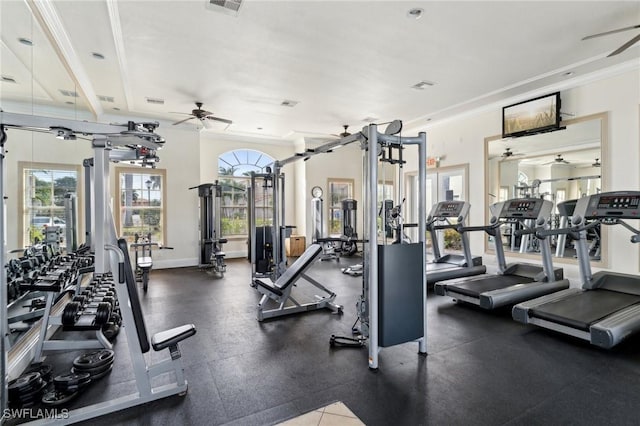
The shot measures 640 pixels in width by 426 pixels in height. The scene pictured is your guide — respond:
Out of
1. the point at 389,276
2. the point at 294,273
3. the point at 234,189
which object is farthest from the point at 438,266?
the point at 234,189

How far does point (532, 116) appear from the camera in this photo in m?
5.42

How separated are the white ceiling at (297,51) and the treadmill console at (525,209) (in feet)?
6.17

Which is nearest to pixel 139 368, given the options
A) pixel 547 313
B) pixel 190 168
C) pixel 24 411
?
pixel 24 411

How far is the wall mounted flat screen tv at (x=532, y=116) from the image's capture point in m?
5.14

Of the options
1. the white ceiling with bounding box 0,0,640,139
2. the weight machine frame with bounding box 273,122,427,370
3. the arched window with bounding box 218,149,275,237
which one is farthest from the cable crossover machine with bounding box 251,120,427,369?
the arched window with bounding box 218,149,275,237

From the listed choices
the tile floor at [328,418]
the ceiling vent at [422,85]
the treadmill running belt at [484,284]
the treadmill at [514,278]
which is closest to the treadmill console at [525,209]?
the treadmill at [514,278]

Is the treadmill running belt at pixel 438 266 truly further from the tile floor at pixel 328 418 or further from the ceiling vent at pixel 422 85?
the tile floor at pixel 328 418

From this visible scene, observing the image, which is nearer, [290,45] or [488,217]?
[290,45]

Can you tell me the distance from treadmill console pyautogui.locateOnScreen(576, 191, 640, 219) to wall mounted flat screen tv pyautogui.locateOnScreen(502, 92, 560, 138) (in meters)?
1.82

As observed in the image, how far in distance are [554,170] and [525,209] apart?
144 centimetres

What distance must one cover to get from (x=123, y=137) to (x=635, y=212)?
4837 mm

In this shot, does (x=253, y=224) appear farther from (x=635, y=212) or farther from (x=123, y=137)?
(x=635, y=212)

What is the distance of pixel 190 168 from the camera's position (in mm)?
7426

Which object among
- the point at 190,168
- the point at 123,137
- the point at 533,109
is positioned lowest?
the point at 123,137
